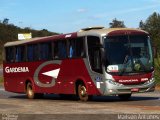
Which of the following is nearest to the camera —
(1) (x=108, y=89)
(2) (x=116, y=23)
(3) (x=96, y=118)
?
(3) (x=96, y=118)

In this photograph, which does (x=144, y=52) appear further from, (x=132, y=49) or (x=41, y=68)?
(x=41, y=68)

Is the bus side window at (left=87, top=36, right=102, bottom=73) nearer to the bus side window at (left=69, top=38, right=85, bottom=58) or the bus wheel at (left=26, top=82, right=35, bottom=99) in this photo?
the bus side window at (left=69, top=38, right=85, bottom=58)

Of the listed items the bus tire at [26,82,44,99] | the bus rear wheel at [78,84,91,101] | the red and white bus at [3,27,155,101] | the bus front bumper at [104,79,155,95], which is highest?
the red and white bus at [3,27,155,101]

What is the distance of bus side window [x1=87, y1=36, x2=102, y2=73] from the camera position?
23.3 meters

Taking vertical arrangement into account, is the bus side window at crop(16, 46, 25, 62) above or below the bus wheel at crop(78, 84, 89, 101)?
above

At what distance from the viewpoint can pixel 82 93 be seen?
80.2 feet

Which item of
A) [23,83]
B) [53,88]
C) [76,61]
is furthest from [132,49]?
[23,83]

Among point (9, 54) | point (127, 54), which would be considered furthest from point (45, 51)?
point (127, 54)

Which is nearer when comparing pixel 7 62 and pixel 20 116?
pixel 20 116

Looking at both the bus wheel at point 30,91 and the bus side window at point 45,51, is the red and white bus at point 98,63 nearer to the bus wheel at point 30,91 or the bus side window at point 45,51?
the bus side window at point 45,51

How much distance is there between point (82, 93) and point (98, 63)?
174cm

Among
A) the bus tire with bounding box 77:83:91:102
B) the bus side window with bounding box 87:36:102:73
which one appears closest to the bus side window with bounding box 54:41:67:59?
the bus tire with bounding box 77:83:91:102

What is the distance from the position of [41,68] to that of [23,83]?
2.39 meters

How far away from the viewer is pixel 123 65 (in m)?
23.1
